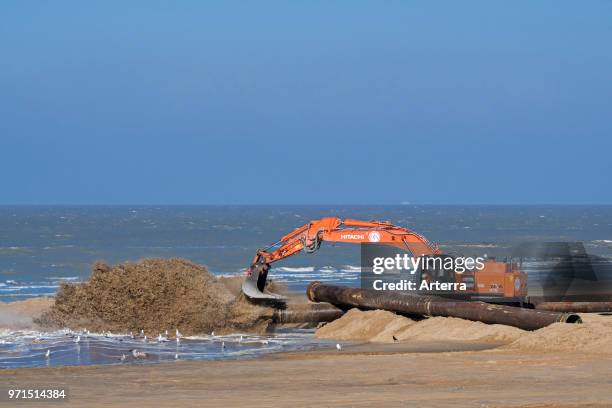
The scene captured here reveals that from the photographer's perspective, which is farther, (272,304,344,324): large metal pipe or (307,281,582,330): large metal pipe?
(272,304,344,324): large metal pipe

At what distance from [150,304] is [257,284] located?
2.41 m

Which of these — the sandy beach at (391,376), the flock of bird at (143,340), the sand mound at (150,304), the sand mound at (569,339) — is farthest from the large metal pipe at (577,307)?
the sand mound at (150,304)

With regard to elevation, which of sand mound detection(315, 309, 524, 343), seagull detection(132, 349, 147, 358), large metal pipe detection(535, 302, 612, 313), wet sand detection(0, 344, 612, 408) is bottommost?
wet sand detection(0, 344, 612, 408)

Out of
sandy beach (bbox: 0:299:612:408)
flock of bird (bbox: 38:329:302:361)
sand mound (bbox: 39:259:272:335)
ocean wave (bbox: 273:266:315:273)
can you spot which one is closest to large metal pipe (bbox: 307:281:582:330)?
sandy beach (bbox: 0:299:612:408)

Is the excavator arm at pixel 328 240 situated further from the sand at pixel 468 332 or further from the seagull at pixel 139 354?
the seagull at pixel 139 354

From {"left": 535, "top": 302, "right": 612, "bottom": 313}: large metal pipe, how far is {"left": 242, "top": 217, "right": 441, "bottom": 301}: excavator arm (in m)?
2.49

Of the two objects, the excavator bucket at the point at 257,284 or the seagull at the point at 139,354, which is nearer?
the seagull at the point at 139,354

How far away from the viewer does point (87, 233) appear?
88375 mm

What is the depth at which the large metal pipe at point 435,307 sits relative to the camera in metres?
18.7

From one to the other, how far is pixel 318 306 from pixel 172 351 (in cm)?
583

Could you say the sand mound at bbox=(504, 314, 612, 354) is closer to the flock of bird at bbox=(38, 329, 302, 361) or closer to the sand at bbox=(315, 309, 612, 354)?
the sand at bbox=(315, 309, 612, 354)

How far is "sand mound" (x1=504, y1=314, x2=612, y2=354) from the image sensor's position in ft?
54.3

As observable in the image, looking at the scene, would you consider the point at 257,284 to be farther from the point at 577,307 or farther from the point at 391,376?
the point at 391,376

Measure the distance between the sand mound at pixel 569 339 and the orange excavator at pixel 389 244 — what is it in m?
4.42
